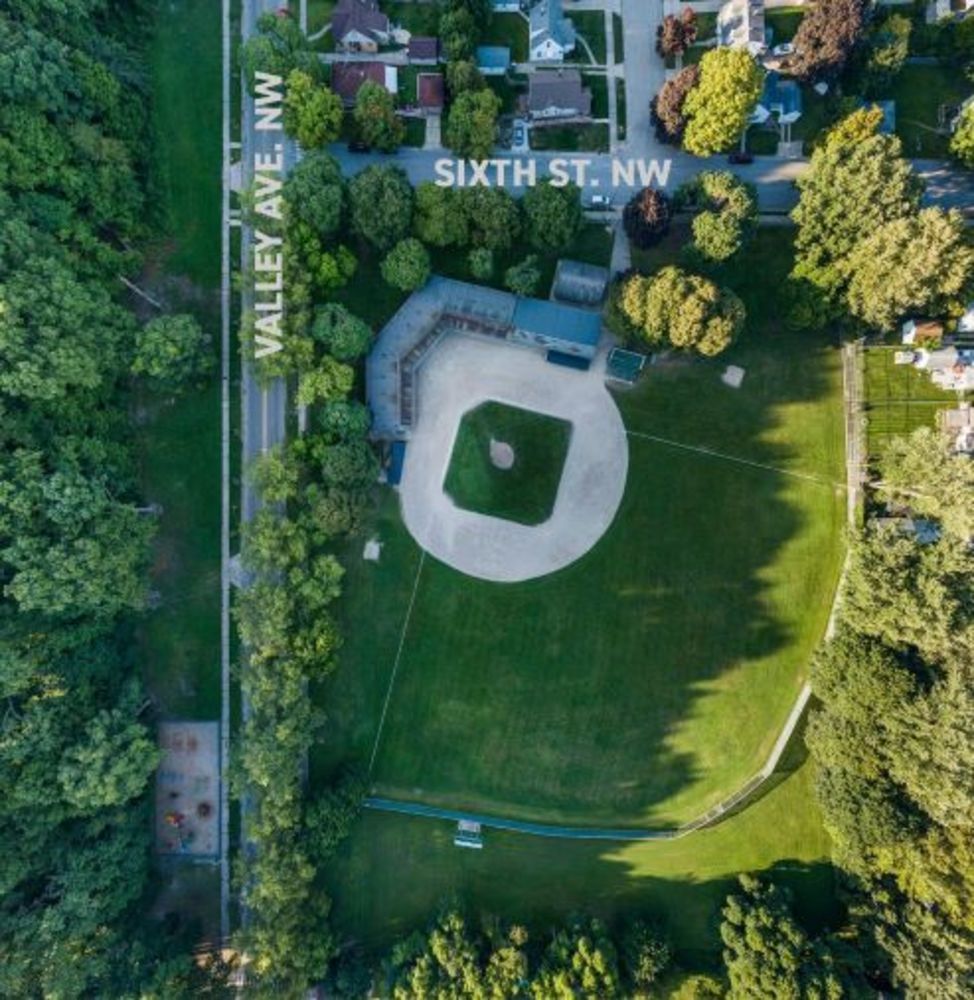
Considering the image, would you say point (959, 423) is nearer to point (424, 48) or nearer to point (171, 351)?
point (424, 48)

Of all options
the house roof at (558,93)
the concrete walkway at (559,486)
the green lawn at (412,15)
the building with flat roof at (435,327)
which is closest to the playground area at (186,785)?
the concrete walkway at (559,486)

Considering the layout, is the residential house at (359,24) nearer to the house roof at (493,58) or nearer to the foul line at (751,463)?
the house roof at (493,58)

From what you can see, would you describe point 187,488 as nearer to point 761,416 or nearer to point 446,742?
point 446,742

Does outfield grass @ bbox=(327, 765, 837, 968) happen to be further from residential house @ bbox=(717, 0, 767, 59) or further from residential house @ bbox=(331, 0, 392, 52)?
residential house @ bbox=(331, 0, 392, 52)

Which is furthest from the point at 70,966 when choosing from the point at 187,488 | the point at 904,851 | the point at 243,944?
the point at 904,851

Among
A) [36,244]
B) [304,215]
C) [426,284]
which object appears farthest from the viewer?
[426,284]

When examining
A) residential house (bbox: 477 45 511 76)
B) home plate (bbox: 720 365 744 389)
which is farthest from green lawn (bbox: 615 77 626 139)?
home plate (bbox: 720 365 744 389)
